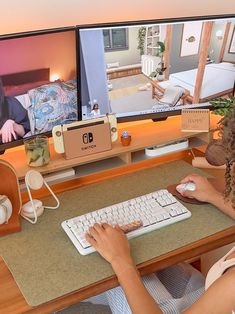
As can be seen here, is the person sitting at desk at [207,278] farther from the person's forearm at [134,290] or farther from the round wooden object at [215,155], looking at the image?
the round wooden object at [215,155]

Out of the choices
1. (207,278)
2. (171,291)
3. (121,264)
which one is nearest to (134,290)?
(121,264)

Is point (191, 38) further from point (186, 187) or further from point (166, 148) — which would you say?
point (186, 187)

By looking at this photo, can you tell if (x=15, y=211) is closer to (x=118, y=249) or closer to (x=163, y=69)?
(x=118, y=249)

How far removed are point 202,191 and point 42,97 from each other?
60cm

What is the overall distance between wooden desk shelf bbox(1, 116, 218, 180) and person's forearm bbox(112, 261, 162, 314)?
0.47 metres

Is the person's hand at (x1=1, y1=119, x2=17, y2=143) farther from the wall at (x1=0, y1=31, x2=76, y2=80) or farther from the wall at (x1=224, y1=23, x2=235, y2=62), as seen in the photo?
the wall at (x1=224, y1=23, x2=235, y2=62)

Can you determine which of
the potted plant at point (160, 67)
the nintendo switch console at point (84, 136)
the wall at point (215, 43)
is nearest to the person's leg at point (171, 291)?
the nintendo switch console at point (84, 136)

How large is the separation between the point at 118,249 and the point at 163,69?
2.46 feet

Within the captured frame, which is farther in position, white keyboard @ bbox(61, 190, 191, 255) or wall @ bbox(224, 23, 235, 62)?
wall @ bbox(224, 23, 235, 62)

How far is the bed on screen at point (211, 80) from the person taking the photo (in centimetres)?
164

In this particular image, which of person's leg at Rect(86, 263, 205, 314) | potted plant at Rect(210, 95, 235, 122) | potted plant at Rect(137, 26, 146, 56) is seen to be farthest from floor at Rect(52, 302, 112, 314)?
potted plant at Rect(137, 26, 146, 56)

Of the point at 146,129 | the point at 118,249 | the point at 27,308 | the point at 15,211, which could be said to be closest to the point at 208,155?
the point at 146,129

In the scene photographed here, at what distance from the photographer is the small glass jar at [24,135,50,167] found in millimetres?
1409

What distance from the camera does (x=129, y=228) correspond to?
1233 mm
